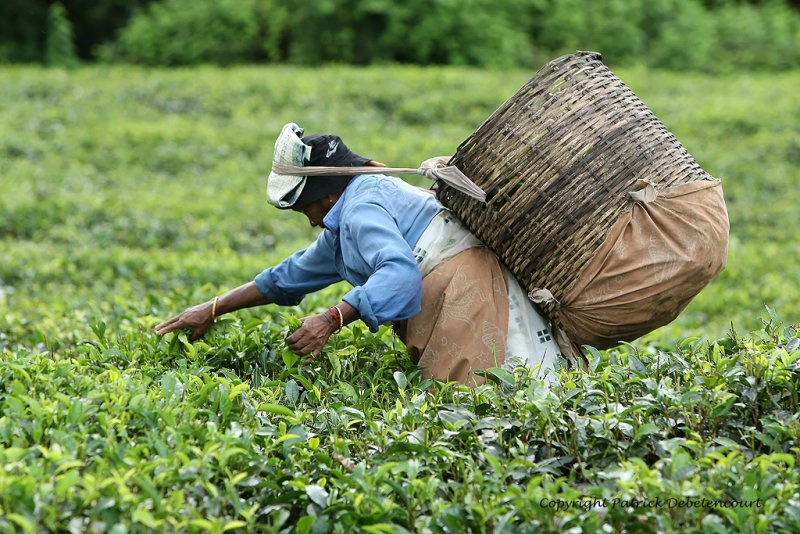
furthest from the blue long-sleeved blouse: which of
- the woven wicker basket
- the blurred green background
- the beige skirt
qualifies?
the blurred green background

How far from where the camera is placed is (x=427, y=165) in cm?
354

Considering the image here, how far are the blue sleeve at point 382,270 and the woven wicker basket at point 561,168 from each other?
0.34 meters

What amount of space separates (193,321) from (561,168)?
142 cm

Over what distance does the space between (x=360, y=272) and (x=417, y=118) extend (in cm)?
865

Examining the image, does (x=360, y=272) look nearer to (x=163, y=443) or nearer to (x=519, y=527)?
(x=163, y=443)

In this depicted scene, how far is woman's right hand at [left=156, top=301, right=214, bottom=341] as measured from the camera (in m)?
3.71

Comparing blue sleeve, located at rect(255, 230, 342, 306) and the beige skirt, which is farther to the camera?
blue sleeve, located at rect(255, 230, 342, 306)

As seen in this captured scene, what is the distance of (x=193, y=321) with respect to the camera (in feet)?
12.2

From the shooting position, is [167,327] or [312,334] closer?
[312,334]

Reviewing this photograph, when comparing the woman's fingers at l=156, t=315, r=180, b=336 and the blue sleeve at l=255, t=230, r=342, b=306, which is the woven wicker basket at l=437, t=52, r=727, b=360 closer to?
the blue sleeve at l=255, t=230, r=342, b=306

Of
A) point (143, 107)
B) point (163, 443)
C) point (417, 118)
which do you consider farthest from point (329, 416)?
point (143, 107)

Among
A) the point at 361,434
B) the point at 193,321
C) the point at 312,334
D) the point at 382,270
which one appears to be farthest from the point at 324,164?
the point at 361,434

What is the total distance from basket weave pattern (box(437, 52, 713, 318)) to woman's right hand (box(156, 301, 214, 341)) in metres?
1.04

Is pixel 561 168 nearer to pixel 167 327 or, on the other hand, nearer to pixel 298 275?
pixel 298 275
